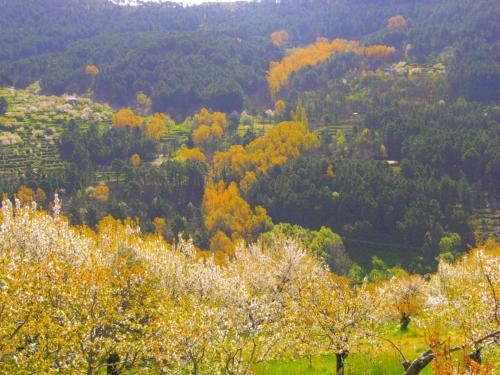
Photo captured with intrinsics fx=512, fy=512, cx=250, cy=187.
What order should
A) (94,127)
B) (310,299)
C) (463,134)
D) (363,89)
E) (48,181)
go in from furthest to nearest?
(363,89) < (94,127) < (463,134) < (48,181) < (310,299)

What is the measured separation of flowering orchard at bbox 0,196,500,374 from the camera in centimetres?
1622

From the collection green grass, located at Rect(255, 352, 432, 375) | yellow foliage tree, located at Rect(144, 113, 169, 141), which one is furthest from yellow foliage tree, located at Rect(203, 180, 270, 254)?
green grass, located at Rect(255, 352, 432, 375)

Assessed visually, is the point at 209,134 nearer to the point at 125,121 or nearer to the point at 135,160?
the point at 135,160

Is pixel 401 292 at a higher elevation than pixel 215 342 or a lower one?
lower

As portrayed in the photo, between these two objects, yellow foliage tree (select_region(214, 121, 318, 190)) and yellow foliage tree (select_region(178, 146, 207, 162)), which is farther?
yellow foliage tree (select_region(178, 146, 207, 162))

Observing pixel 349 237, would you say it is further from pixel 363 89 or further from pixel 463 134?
pixel 363 89

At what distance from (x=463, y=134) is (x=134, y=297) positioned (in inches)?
5091

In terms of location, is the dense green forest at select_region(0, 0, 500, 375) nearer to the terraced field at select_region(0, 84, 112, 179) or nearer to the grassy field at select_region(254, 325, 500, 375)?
the grassy field at select_region(254, 325, 500, 375)

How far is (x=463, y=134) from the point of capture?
448 feet

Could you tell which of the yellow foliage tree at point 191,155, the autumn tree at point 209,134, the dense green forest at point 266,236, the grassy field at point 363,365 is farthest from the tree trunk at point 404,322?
the autumn tree at point 209,134

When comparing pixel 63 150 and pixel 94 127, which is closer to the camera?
pixel 63 150

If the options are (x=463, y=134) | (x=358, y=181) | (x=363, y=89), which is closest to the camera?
(x=358, y=181)

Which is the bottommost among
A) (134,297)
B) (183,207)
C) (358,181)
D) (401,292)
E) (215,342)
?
(183,207)

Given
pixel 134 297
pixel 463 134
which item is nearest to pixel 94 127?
pixel 463 134
